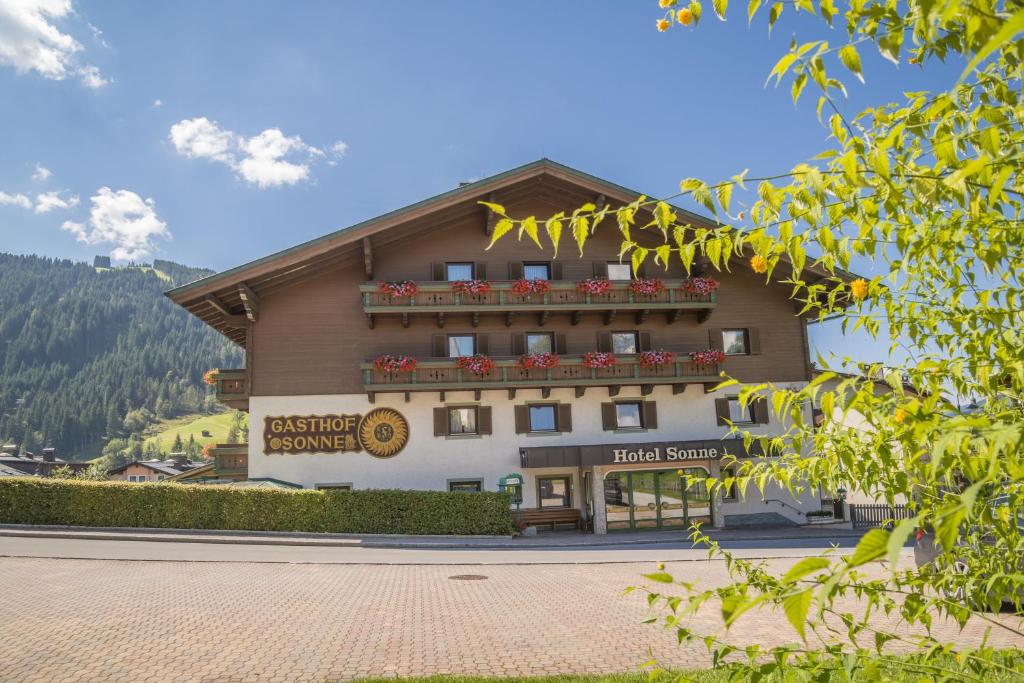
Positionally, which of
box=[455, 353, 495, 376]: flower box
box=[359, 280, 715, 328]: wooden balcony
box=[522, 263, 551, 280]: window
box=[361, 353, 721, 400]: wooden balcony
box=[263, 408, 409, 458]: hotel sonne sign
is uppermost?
box=[522, 263, 551, 280]: window

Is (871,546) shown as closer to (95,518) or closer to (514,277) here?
(95,518)

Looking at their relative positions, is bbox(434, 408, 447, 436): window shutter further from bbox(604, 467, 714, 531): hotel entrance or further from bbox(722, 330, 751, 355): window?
bbox(722, 330, 751, 355): window

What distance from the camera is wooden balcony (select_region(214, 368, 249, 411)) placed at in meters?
25.7

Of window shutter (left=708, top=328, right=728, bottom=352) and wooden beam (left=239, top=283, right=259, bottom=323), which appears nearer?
wooden beam (left=239, top=283, right=259, bottom=323)

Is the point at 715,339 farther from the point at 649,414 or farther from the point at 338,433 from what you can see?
the point at 338,433

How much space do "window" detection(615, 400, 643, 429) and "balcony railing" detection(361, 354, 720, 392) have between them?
1530 mm

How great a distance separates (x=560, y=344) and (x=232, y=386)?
12.4m

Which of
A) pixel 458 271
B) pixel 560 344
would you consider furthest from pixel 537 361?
pixel 458 271

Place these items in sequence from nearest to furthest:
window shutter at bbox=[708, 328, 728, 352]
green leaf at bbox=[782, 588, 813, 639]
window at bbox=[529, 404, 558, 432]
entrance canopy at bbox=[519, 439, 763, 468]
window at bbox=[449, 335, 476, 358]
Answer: green leaf at bbox=[782, 588, 813, 639], entrance canopy at bbox=[519, 439, 763, 468], window at bbox=[529, 404, 558, 432], window at bbox=[449, 335, 476, 358], window shutter at bbox=[708, 328, 728, 352]

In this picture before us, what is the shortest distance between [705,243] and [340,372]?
2437cm

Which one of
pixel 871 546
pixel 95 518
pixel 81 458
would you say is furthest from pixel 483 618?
pixel 81 458

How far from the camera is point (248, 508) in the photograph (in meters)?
22.2

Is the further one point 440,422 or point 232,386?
point 440,422

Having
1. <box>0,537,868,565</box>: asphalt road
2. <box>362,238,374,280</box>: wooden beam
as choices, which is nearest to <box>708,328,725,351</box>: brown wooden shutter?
<box>0,537,868,565</box>: asphalt road
